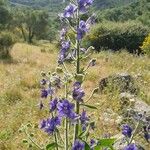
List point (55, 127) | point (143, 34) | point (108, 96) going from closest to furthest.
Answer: point (55, 127) < point (108, 96) < point (143, 34)

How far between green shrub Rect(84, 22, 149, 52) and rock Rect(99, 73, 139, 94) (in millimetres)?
12146

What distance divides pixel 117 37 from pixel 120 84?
43.9 feet

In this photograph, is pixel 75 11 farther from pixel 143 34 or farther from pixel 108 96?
pixel 143 34

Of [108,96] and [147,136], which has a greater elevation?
[147,136]

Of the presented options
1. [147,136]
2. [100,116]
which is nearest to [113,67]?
[100,116]

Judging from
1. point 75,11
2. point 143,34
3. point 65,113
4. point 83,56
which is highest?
point 75,11

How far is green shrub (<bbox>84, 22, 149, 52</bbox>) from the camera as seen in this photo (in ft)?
73.7

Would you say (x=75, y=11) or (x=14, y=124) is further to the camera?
(x=14, y=124)

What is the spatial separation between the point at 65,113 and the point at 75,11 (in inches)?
23.9

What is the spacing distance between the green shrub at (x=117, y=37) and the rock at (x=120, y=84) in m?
12.1

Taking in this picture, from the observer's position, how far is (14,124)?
292 inches

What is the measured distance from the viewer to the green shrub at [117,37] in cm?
2247

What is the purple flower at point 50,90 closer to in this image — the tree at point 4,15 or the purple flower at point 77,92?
the purple flower at point 77,92

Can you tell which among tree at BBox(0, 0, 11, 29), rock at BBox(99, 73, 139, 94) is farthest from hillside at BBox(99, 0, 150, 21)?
rock at BBox(99, 73, 139, 94)
